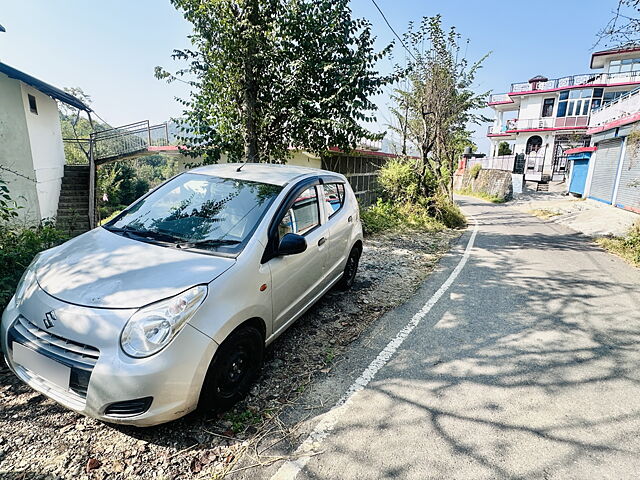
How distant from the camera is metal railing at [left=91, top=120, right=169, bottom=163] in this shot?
15.6 meters

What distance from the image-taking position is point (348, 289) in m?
5.02

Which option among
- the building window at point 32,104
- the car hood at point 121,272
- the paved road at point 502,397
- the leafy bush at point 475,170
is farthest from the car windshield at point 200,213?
the leafy bush at point 475,170

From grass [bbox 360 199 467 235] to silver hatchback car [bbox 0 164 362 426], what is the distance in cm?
652

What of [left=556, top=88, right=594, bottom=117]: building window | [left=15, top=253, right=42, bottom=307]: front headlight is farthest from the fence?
[left=556, top=88, right=594, bottom=117]: building window

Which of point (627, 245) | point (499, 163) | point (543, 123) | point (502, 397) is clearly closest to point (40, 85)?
point (502, 397)

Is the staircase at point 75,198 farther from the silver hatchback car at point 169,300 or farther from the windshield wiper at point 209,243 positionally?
the windshield wiper at point 209,243

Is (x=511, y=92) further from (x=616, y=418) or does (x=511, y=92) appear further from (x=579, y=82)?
(x=616, y=418)

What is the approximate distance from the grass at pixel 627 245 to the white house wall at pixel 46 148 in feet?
50.4

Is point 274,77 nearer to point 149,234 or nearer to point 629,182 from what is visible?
point 149,234

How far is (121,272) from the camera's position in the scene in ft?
7.82

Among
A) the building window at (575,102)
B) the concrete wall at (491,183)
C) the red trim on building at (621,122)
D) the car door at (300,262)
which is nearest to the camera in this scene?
the car door at (300,262)

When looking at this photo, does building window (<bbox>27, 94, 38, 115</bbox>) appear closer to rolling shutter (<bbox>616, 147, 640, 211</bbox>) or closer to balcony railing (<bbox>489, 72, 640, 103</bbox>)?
rolling shutter (<bbox>616, 147, 640, 211</bbox>)

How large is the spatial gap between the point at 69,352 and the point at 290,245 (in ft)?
5.28

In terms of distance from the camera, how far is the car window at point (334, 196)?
13.5 ft
